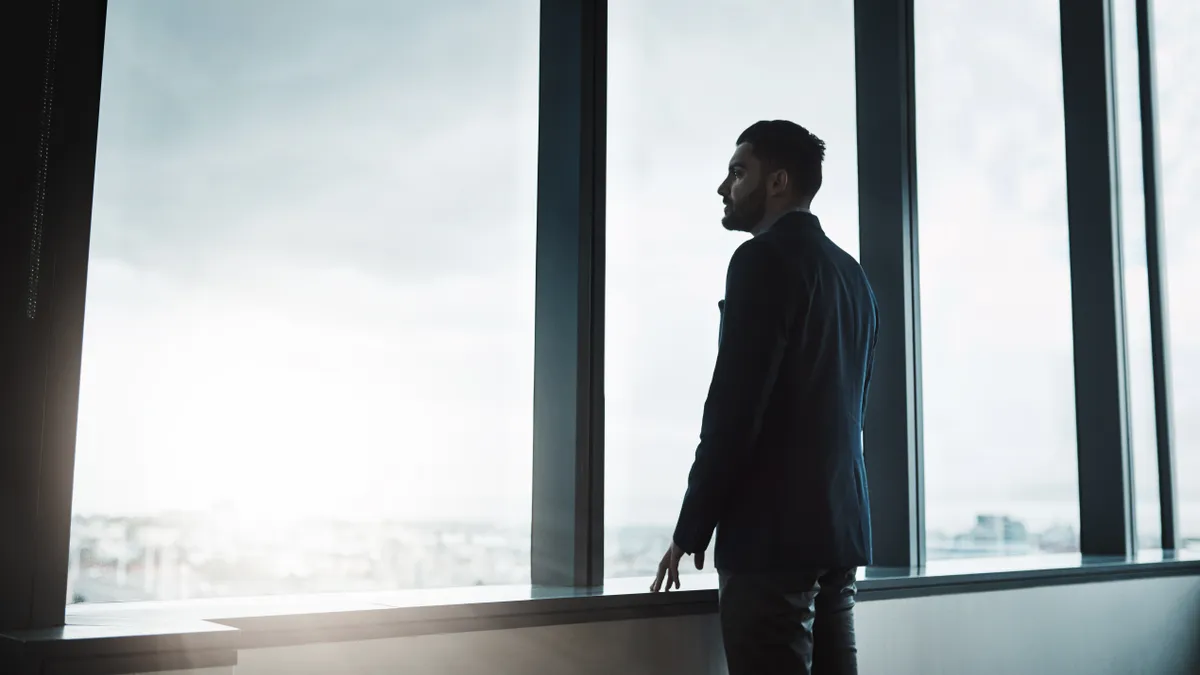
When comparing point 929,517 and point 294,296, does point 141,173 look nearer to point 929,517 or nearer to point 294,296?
point 294,296

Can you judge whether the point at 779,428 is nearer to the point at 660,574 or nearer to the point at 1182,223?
the point at 660,574

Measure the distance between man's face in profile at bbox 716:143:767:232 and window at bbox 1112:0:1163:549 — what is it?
8.13 feet

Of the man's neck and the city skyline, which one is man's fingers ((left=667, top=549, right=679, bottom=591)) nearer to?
the city skyline

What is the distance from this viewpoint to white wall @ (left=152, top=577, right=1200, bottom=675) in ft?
5.36

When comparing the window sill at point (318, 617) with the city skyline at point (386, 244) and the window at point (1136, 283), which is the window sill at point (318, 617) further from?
the window at point (1136, 283)

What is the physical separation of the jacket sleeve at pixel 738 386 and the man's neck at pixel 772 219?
168 millimetres

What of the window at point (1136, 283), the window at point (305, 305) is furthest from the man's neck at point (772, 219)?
the window at point (1136, 283)

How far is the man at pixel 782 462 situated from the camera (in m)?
1.75

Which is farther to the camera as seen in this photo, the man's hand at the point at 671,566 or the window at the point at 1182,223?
the window at the point at 1182,223

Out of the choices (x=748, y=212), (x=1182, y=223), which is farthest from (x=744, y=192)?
(x=1182, y=223)

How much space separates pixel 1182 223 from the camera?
13.9 feet

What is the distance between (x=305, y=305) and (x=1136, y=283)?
136 inches

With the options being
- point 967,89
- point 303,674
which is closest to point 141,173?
point 303,674

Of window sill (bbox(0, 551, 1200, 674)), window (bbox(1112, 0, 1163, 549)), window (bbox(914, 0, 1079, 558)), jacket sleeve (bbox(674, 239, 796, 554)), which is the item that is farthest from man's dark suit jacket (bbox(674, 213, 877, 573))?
window (bbox(1112, 0, 1163, 549))
